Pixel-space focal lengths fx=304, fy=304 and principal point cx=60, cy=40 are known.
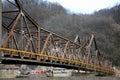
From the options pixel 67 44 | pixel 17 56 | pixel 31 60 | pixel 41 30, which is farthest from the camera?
pixel 67 44

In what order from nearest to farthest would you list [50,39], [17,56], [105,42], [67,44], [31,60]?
1. [17,56]
2. [31,60]
3. [50,39]
4. [67,44]
5. [105,42]

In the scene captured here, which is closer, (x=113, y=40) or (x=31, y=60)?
(x=31, y=60)

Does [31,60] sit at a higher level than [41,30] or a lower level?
lower

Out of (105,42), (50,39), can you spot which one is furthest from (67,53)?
(105,42)

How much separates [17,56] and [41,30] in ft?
51.8

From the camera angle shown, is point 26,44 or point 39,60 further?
point 26,44

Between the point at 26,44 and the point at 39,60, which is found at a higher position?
the point at 26,44

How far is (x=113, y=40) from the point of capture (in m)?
192

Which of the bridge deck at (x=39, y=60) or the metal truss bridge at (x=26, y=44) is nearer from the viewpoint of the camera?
the bridge deck at (x=39, y=60)

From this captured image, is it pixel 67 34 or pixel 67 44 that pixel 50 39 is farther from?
pixel 67 34

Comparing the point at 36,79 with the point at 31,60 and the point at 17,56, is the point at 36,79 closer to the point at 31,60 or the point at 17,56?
the point at 17,56

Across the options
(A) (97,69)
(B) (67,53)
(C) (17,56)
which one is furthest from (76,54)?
(C) (17,56)

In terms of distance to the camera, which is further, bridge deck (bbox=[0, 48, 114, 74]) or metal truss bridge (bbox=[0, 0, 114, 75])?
metal truss bridge (bbox=[0, 0, 114, 75])

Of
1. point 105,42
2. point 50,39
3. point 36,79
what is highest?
point 105,42
